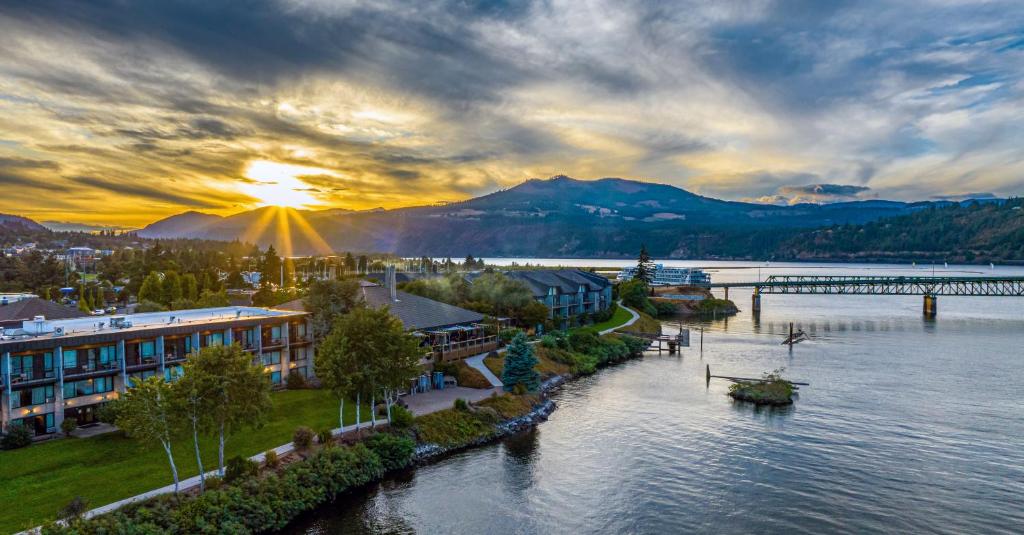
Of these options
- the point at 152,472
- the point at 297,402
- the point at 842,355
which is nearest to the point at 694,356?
the point at 842,355

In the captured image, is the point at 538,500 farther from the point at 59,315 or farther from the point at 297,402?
the point at 59,315

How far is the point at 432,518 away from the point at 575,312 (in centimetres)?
7346

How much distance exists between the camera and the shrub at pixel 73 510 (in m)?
22.7

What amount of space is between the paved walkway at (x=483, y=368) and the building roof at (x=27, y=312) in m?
35.0

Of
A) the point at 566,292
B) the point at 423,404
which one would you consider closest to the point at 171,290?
the point at 423,404

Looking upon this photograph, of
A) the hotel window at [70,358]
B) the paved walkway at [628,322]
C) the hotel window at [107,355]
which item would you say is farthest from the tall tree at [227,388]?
the paved walkway at [628,322]

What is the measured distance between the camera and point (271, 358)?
4831 centimetres

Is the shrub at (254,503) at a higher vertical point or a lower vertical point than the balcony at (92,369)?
lower

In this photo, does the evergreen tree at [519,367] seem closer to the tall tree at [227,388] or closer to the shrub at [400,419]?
the shrub at [400,419]

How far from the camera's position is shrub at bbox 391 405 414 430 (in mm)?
39125

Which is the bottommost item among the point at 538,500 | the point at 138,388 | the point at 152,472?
the point at 538,500

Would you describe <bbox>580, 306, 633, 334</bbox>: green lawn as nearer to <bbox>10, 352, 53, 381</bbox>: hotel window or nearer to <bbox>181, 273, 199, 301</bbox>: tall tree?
<bbox>181, 273, 199, 301</bbox>: tall tree

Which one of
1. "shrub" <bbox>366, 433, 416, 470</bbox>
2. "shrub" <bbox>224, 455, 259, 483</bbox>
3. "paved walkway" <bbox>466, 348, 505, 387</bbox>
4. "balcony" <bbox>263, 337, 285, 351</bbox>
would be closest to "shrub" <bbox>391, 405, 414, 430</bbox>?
"shrub" <bbox>366, 433, 416, 470</bbox>

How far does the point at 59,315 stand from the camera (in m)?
49.3
